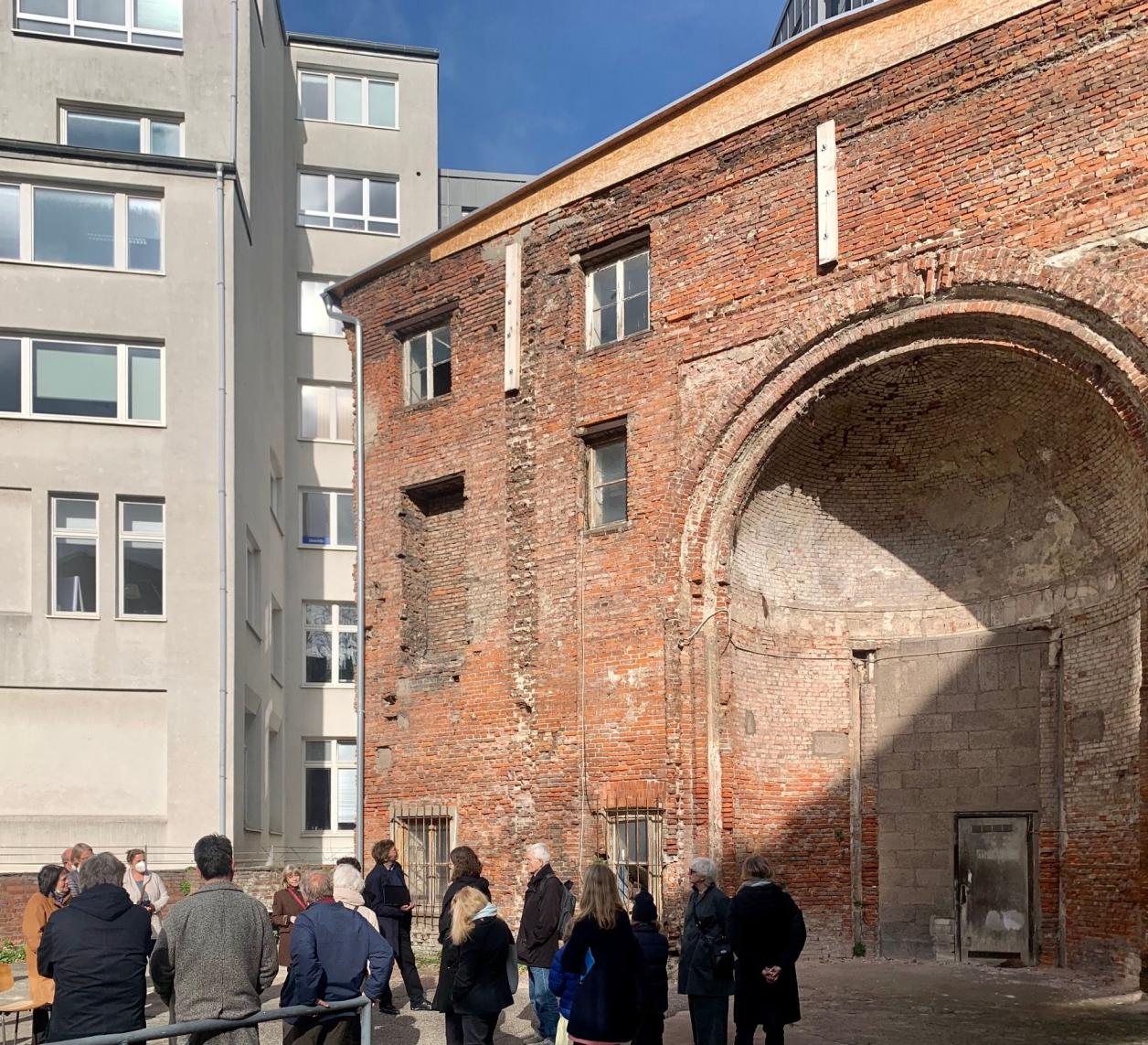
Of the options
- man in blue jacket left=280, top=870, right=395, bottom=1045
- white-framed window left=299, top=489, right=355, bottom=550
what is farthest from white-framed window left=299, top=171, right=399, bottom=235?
man in blue jacket left=280, top=870, right=395, bottom=1045

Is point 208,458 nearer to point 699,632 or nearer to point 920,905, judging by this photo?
point 699,632

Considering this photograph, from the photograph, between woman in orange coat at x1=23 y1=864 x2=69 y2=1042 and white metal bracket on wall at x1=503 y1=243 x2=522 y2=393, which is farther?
white metal bracket on wall at x1=503 y1=243 x2=522 y2=393

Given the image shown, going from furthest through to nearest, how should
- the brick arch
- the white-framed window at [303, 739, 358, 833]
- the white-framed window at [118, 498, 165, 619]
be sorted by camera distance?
1. the white-framed window at [303, 739, 358, 833]
2. the white-framed window at [118, 498, 165, 619]
3. the brick arch

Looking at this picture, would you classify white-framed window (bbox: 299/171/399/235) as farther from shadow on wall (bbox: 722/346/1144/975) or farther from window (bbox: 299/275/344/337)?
shadow on wall (bbox: 722/346/1144/975)

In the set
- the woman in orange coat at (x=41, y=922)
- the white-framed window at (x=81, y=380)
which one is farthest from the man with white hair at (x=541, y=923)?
the white-framed window at (x=81, y=380)

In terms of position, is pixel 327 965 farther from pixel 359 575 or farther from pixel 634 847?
pixel 359 575

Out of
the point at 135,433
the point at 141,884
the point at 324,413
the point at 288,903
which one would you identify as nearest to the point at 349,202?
the point at 324,413

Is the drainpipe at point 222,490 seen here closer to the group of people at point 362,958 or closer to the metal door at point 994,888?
the metal door at point 994,888

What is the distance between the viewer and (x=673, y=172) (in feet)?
57.7

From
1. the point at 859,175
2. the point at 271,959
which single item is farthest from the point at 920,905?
the point at 271,959

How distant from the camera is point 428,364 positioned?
20938 millimetres

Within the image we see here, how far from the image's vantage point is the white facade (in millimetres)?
21297

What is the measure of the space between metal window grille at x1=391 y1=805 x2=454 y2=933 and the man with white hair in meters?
8.52

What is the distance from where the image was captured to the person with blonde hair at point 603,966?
25.4 ft
